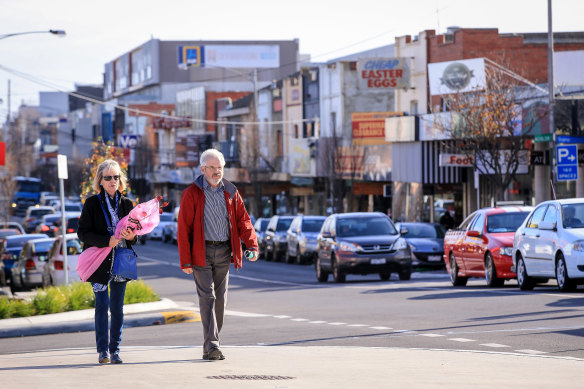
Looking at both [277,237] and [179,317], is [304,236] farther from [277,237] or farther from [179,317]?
[179,317]

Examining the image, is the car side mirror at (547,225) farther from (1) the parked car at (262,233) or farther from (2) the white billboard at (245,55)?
(2) the white billboard at (245,55)

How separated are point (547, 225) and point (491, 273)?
323cm

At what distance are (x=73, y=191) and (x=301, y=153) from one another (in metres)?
68.1

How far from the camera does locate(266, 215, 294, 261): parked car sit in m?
47.6

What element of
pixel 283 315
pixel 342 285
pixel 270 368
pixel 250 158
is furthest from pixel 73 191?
pixel 270 368

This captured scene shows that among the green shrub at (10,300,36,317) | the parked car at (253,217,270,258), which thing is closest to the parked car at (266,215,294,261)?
the parked car at (253,217,270,258)

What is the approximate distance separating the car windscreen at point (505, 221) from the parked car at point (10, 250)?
16.8m

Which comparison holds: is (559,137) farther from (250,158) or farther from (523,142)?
(250,158)

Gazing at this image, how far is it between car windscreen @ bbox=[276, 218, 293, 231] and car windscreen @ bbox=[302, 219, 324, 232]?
5283mm

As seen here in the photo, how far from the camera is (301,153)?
2781 inches

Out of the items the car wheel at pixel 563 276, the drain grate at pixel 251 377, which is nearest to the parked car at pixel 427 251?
the car wheel at pixel 563 276

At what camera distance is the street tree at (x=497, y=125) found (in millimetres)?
40625

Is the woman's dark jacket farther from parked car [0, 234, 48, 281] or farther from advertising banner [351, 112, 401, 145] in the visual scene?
advertising banner [351, 112, 401, 145]

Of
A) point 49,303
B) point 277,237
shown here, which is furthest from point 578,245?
point 277,237
